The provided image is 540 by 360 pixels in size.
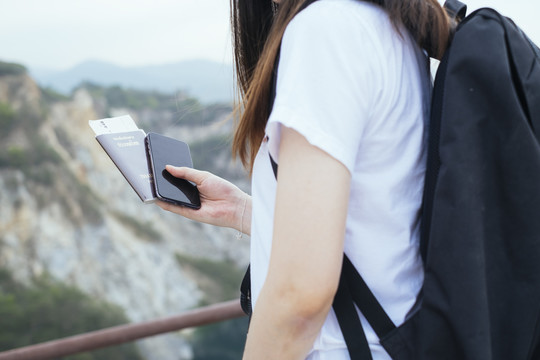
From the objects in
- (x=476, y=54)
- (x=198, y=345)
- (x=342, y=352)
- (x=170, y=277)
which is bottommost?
(x=198, y=345)

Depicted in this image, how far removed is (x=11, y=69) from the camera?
49.1 feet

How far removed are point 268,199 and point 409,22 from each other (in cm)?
23

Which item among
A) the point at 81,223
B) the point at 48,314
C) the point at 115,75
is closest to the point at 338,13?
the point at 48,314

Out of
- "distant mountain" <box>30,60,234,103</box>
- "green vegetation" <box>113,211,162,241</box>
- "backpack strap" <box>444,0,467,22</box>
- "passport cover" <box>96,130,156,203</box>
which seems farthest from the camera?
"distant mountain" <box>30,60,234,103</box>

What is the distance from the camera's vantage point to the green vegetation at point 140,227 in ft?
51.2

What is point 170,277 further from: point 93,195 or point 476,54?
point 476,54

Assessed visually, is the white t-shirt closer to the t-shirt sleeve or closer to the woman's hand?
the t-shirt sleeve

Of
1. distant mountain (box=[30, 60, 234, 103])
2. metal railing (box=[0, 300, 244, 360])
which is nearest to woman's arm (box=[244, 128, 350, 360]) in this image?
metal railing (box=[0, 300, 244, 360])

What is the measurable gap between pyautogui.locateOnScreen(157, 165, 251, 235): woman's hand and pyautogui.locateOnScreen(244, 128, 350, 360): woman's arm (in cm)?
40

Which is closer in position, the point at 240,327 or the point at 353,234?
the point at 353,234

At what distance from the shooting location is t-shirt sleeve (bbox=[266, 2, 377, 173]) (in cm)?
46

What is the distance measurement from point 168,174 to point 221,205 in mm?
102

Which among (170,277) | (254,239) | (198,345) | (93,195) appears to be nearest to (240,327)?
(198,345)

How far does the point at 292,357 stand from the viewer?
0.52 meters
